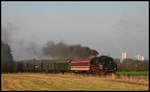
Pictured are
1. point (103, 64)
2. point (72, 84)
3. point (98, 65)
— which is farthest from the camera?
point (103, 64)

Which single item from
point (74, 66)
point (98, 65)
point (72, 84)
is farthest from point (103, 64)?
point (72, 84)

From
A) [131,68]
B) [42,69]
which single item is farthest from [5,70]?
[131,68]

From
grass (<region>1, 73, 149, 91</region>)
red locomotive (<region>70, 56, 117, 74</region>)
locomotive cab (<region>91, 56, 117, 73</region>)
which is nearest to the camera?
grass (<region>1, 73, 149, 91</region>)

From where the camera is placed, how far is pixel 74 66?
4431 cm

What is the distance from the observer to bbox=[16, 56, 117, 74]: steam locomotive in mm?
40125

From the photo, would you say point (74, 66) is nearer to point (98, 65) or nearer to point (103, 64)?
point (98, 65)

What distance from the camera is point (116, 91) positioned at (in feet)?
69.3

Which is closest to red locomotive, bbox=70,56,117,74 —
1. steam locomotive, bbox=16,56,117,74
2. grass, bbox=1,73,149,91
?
steam locomotive, bbox=16,56,117,74

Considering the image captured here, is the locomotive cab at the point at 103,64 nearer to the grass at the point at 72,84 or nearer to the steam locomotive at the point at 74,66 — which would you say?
the steam locomotive at the point at 74,66

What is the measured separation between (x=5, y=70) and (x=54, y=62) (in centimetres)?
819

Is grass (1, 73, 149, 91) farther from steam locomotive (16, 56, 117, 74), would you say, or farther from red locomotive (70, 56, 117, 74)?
steam locomotive (16, 56, 117, 74)

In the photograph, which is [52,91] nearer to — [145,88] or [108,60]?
[145,88]

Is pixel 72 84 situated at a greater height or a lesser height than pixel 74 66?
greater

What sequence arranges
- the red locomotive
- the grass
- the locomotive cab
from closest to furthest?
the grass < the red locomotive < the locomotive cab
